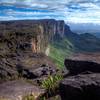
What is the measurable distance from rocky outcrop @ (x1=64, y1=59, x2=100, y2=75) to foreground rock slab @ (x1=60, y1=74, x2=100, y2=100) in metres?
2.50

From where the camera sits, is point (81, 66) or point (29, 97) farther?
point (81, 66)

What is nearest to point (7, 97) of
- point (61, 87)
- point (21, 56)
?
point (61, 87)

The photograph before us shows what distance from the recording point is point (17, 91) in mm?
29156

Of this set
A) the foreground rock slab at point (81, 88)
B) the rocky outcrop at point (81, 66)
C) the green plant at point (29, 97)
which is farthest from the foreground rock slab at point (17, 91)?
the foreground rock slab at point (81, 88)

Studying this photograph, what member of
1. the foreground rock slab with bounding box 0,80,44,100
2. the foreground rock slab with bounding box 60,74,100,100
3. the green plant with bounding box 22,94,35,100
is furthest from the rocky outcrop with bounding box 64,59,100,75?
the green plant with bounding box 22,94,35,100

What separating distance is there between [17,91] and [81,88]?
9.14 meters

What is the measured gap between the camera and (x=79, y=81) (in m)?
23.3

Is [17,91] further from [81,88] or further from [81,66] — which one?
[81,88]

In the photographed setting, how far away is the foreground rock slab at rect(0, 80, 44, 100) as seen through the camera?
27472 mm

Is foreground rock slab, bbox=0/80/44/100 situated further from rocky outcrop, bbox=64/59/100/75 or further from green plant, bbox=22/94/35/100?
rocky outcrop, bbox=64/59/100/75

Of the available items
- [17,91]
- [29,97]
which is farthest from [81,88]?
[17,91]

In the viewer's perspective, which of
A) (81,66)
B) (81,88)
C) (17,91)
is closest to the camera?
(81,88)

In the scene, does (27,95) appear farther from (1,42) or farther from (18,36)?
(18,36)

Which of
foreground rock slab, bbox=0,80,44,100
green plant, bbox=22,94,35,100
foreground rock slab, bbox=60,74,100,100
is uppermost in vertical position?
foreground rock slab, bbox=60,74,100,100
